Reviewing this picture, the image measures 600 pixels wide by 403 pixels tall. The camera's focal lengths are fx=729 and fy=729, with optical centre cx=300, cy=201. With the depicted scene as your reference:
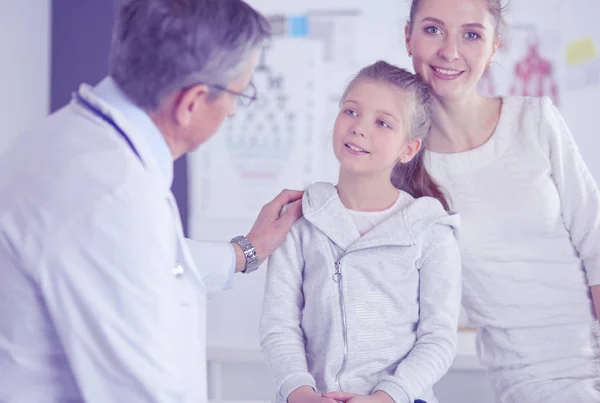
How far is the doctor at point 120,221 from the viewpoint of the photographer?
3.24 ft

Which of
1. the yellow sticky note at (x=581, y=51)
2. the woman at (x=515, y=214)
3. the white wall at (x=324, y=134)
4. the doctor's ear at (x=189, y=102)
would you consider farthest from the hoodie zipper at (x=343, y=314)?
the yellow sticky note at (x=581, y=51)

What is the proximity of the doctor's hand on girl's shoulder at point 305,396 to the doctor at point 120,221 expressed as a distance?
24cm

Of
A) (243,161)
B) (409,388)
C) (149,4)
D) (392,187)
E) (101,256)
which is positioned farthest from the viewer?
(243,161)

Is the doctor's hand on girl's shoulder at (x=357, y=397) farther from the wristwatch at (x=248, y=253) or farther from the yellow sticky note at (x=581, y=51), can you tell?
the yellow sticky note at (x=581, y=51)

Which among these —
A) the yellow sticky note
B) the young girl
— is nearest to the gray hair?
the young girl

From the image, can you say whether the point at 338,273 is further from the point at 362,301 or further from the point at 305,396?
the point at 305,396

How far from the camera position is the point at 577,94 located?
2.96 meters

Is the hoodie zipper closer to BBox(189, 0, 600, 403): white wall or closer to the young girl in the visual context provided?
the young girl

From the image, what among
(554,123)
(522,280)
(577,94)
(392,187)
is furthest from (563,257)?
(577,94)

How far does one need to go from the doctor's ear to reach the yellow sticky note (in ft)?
7.27

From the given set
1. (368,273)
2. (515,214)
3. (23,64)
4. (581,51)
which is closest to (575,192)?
(515,214)

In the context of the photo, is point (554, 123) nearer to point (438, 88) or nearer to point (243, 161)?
point (438, 88)

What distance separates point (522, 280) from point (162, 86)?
0.93 metres

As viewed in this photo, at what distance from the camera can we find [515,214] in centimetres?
161
